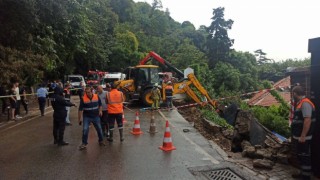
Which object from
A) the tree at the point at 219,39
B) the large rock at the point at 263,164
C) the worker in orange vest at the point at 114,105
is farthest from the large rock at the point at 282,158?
the tree at the point at 219,39

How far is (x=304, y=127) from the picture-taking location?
5.92 m

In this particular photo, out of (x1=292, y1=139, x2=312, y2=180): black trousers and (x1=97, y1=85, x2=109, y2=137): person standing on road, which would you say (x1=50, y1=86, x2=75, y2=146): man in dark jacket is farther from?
(x1=292, y1=139, x2=312, y2=180): black trousers

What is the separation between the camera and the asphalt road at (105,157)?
6.68 m

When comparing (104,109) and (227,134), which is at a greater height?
(104,109)

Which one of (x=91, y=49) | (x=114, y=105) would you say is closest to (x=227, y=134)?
(x=114, y=105)

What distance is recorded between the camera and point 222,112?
19156 mm

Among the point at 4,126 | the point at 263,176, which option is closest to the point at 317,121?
the point at 263,176

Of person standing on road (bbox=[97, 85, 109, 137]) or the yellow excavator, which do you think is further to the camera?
the yellow excavator

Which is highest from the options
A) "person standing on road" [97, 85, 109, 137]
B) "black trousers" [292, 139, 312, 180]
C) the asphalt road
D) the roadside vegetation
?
the roadside vegetation

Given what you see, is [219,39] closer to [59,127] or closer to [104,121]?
[104,121]

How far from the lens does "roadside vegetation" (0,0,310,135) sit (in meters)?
14.6

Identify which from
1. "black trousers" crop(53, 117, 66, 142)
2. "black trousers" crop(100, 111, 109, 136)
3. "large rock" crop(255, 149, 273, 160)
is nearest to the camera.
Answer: "large rock" crop(255, 149, 273, 160)

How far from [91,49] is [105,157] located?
1109 inches

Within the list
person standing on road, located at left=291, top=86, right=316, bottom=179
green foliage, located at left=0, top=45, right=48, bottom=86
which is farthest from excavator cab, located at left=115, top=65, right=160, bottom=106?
person standing on road, located at left=291, top=86, right=316, bottom=179
